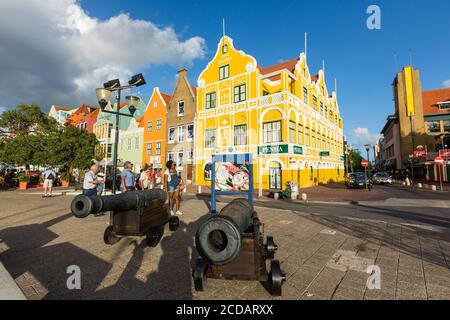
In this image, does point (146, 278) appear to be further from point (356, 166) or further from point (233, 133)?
point (356, 166)

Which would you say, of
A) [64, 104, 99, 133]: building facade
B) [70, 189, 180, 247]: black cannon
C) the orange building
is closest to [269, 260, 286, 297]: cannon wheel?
[70, 189, 180, 247]: black cannon

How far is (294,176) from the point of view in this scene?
20.5 meters

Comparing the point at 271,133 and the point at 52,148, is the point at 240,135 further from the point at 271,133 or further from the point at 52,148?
the point at 52,148

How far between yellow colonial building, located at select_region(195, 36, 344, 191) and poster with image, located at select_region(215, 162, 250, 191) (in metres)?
9.47

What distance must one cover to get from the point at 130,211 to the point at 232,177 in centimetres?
511

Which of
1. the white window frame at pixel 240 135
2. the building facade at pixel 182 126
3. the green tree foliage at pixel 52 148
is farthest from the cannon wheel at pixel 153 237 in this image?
the building facade at pixel 182 126

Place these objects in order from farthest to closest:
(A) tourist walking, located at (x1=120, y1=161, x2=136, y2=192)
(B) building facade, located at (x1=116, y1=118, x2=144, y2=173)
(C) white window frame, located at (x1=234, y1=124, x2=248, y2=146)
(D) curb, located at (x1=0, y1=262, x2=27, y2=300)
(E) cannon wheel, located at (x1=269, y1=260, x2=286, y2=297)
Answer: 1. (B) building facade, located at (x1=116, y1=118, x2=144, y2=173)
2. (C) white window frame, located at (x1=234, y1=124, x2=248, y2=146)
3. (A) tourist walking, located at (x1=120, y1=161, x2=136, y2=192)
4. (E) cannon wheel, located at (x1=269, y1=260, x2=286, y2=297)
5. (D) curb, located at (x1=0, y1=262, x2=27, y2=300)

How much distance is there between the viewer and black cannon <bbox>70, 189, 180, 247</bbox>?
12.5 feet

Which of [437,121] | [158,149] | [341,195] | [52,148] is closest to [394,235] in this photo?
[341,195]

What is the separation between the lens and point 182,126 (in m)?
28.8

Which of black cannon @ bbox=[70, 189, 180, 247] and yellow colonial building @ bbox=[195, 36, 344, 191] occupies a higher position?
yellow colonial building @ bbox=[195, 36, 344, 191]

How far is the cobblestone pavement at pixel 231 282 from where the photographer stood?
313cm

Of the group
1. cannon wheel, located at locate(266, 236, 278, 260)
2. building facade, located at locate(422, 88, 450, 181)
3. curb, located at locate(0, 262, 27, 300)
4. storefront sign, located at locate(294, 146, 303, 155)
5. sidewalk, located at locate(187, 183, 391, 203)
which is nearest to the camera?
curb, located at locate(0, 262, 27, 300)

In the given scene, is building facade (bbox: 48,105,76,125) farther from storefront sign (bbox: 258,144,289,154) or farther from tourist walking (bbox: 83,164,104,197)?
tourist walking (bbox: 83,164,104,197)
